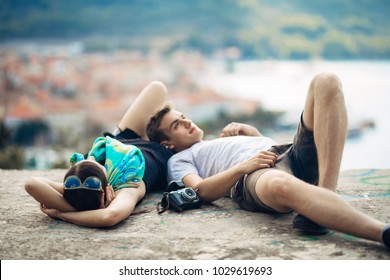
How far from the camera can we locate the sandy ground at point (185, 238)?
1535 millimetres

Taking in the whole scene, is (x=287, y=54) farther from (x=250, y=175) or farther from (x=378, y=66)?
(x=250, y=175)

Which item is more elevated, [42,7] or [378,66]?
[42,7]

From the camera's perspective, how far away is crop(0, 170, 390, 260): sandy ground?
1535mm

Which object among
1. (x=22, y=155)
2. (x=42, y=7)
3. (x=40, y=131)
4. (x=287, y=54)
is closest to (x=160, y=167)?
(x=22, y=155)

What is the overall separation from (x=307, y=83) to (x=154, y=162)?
8745 millimetres

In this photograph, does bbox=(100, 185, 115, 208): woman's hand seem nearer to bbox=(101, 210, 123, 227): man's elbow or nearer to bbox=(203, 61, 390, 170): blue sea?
bbox=(101, 210, 123, 227): man's elbow

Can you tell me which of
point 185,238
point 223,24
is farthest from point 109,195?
point 223,24

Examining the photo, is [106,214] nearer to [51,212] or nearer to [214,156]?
[51,212]

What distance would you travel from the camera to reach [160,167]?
2283mm

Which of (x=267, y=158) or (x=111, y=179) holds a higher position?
(x=267, y=158)

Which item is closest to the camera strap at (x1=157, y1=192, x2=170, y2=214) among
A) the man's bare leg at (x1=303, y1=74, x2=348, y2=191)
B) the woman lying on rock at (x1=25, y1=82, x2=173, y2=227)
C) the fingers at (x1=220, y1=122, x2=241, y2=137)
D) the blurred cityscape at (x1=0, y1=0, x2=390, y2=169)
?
the woman lying on rock at (x1=25, y1=82, x2=173, y2=227)

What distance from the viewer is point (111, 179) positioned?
6.65 feet

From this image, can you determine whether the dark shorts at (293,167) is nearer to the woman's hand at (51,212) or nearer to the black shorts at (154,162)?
the black shorts at (154,162)

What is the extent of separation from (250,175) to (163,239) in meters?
0.43
